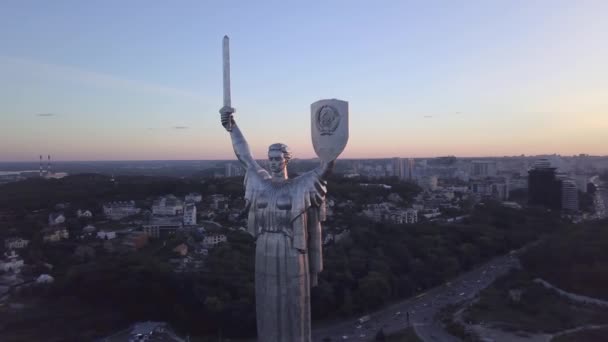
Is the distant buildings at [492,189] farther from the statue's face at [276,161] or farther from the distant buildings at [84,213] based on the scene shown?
the statue's face at [276,161]

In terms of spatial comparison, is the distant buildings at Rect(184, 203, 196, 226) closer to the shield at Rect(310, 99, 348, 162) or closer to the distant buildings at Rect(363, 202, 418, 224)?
the distant buildings at Rect(363, 202, 418, 224)

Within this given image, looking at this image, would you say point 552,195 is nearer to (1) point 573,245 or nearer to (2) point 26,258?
(1) point 573,245

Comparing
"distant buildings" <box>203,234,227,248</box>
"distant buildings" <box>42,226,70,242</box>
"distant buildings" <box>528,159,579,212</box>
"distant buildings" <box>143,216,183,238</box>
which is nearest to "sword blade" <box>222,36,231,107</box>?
"distant buildings" <box>203,234,227,248</box>

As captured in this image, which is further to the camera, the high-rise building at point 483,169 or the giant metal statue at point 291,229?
the high-rise building at point 483,169

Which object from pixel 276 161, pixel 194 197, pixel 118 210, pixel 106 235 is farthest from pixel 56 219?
pixel 276 161

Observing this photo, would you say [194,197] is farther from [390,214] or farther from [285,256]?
[285,256]

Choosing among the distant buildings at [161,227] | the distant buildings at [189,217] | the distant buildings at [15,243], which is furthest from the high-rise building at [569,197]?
the distant buildings at [15,243]

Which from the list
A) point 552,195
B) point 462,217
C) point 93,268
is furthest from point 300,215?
point 552,195
